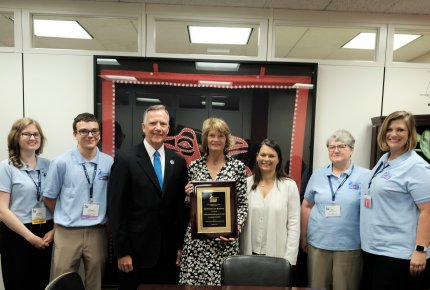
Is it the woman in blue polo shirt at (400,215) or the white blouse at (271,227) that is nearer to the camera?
the woman in blue polo shirt at (400,215)

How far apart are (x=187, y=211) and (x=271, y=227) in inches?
24.7

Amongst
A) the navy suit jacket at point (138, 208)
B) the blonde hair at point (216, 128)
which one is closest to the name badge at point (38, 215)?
the navy suit jacket at point (138, 208)

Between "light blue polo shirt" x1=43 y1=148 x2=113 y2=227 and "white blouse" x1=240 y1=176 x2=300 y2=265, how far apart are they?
3.54 feet

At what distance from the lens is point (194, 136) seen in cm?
286

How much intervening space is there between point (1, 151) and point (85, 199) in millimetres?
1410

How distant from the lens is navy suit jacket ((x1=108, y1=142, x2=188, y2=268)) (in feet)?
6.49

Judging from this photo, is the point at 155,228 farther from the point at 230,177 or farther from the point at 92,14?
the point at 92,14

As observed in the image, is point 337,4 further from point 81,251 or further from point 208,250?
point 81,251

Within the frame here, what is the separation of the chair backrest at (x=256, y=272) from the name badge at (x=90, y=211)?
100 centimetres

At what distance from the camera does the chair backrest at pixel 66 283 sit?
1289mm

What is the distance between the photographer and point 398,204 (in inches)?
78.0

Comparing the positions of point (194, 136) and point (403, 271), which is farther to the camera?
point (194, 136)

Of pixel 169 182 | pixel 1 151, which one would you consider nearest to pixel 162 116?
pixel 169 182

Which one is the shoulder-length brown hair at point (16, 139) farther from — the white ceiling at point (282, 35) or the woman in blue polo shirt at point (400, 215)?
the woman in blue polo shirt at point (400, 215)
